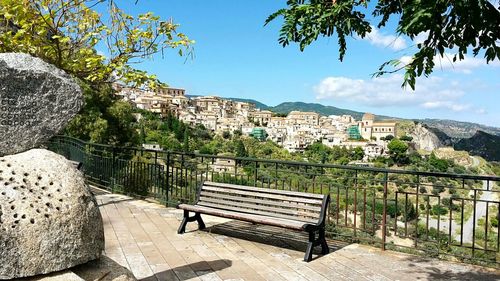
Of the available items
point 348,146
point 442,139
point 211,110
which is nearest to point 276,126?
point 211,110

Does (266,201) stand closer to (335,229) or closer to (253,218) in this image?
(253,218)

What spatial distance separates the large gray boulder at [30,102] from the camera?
112 inches

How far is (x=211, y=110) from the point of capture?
162 m

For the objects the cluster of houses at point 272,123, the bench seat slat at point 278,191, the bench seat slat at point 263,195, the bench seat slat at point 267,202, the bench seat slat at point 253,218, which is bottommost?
the bench seat slat at point 253,218

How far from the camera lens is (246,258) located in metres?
4.96

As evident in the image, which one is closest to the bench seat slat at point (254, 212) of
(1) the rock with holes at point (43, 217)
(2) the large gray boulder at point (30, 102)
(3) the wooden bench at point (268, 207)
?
(3) the wooden bench at point (268, 207)

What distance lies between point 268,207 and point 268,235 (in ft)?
2.32

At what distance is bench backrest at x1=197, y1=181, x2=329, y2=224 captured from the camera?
515 centimetres

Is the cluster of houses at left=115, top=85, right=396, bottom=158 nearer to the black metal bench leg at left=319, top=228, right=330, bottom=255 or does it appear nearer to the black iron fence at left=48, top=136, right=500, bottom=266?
the black iron fence at left=48, top=136, right=500, bottom=266

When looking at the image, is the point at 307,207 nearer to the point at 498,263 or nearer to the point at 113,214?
the point at 498,263

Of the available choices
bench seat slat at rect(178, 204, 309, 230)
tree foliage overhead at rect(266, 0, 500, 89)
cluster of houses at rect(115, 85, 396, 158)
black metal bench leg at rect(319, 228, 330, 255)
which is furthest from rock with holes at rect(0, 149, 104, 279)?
cluster of houses at rect(115, 85, 396, 158)

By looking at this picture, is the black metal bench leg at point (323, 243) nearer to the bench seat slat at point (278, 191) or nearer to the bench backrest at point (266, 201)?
the bench backrest at point (266, 201)

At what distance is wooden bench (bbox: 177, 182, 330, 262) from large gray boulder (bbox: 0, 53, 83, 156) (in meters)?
2.88

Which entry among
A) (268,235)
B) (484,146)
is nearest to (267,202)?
(268,235)
